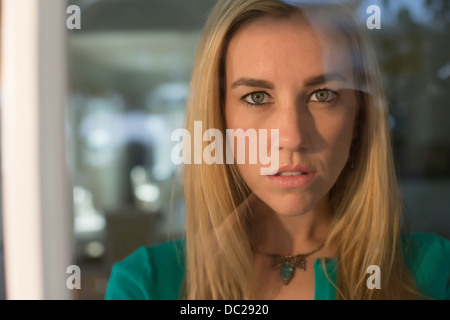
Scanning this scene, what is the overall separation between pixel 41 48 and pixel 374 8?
0.56 m

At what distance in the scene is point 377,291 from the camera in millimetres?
693

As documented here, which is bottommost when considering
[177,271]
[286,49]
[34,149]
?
[177,271]

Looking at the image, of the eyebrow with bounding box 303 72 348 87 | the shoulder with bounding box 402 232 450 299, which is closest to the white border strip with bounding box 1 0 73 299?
the eyebrow with bounding box 303 72 348 87

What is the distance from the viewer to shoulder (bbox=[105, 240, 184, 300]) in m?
0.70

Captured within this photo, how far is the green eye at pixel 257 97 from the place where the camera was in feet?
2.09

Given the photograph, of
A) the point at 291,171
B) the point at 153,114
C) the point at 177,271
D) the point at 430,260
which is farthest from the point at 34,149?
the point at 430,260

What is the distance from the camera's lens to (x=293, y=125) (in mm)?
635

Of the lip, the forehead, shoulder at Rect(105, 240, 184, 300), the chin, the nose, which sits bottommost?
shoulder at Rect(105, 240, 184, 300)

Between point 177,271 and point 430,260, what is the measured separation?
0.44m

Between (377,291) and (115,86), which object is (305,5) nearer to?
→ (115,86)

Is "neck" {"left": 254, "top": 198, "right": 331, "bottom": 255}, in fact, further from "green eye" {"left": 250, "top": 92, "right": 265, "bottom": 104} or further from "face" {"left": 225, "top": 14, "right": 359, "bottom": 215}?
"green eye" {"left": 250, "top": 92, "right": 265, "bottom": 104}

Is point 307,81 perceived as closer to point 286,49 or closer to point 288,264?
point 286,49
